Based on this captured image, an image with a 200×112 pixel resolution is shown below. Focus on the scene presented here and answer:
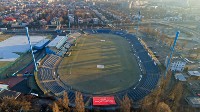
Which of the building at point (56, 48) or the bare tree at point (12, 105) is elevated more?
the building at point (56, 48)

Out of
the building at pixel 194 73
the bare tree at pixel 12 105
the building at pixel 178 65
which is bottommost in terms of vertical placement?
the bare tree at pixel 12 105

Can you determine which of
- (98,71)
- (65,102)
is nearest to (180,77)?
(98,71)

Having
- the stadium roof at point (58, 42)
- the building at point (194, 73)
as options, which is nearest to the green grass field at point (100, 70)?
the stadium roof at point (58, 42)

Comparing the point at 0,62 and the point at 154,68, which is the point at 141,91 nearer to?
the point at 154,68

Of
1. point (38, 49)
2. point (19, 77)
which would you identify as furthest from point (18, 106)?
point (38, 49)

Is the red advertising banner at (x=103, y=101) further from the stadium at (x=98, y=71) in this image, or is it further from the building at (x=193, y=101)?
the building at (x=193, y=101)

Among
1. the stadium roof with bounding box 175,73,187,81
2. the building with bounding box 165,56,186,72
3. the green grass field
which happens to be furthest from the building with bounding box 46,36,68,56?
the stadium roof with bounding box 175,73,187,81

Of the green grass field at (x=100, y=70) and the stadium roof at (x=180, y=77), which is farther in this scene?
the stadium roof at (x=180, y=77)

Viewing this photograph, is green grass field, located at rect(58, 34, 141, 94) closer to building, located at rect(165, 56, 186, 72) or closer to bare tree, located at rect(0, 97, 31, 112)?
building, located at rect(165, 56, 186, 72)
